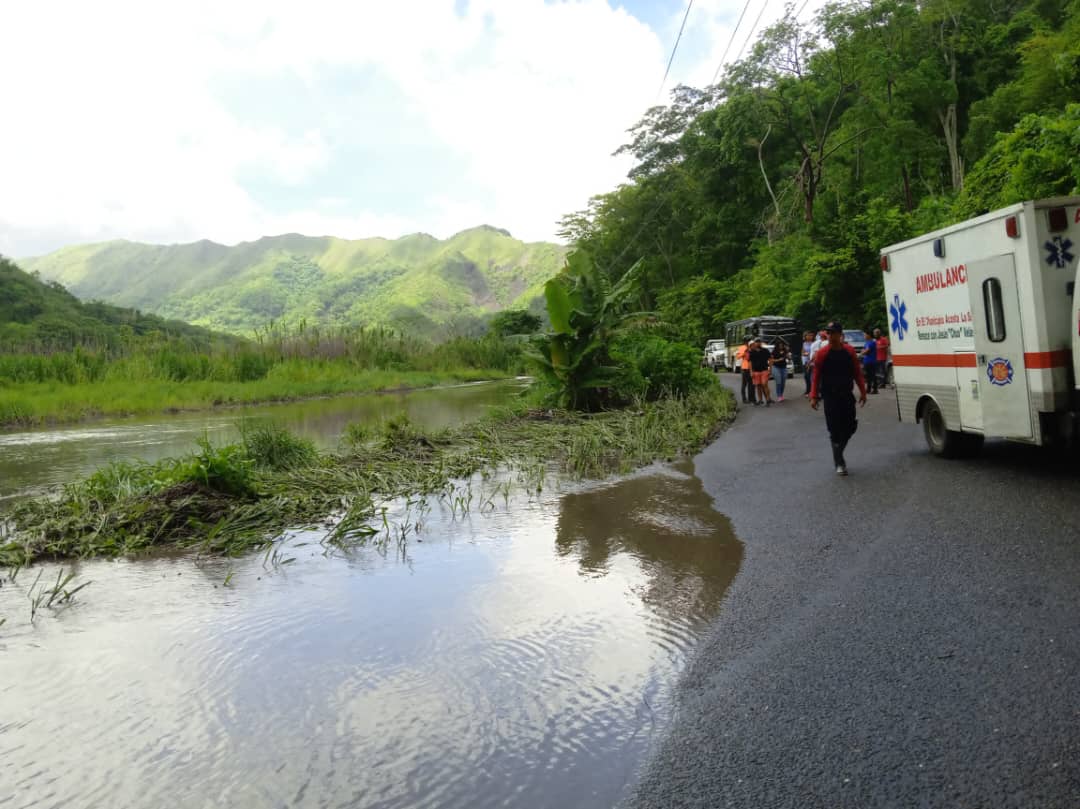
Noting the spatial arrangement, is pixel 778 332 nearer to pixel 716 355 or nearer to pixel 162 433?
pixel 716 355

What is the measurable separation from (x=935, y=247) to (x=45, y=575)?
35.9 ft

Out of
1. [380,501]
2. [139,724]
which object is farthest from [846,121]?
[139,724]

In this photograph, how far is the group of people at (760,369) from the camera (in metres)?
22.1

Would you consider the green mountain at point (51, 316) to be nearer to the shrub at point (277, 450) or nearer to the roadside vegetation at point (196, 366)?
the roadside vegetation at point (196, 366)

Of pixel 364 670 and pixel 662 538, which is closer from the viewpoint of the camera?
pixel 364 670

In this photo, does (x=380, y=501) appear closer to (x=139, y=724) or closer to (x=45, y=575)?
(x=45, y=575)

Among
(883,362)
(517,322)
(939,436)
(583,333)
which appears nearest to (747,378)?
(883,362)

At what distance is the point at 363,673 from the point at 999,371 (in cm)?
806

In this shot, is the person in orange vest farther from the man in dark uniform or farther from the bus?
the bus

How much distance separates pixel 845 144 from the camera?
4669 cm

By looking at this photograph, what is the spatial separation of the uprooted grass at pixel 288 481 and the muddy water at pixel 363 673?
0.72m

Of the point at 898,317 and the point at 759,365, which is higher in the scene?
the point at 898,317

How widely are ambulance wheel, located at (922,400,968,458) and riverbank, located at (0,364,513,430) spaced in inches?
1090

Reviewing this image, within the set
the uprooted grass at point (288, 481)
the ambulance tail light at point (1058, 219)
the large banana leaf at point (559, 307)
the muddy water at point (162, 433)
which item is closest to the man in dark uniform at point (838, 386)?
the ambulance tail light at point (1058, 219)
